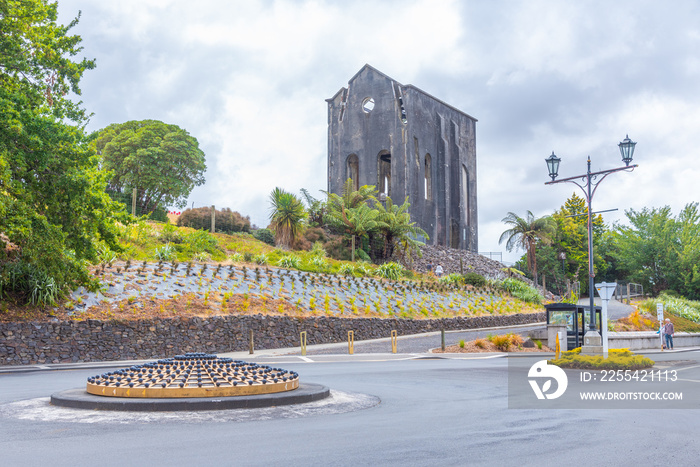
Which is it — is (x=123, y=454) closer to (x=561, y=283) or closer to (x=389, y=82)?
(x=389, y=82)

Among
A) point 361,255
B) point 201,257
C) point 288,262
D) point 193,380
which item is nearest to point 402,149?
point 361,255

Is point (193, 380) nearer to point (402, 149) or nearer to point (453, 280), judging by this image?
point (453, 280)

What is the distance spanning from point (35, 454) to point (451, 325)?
25874mm

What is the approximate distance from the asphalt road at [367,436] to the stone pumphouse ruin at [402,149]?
144ft

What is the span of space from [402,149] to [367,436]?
152 ft

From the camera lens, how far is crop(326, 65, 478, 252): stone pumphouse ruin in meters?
51.4

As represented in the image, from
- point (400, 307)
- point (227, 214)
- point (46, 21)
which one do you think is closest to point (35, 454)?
point (46, 21)

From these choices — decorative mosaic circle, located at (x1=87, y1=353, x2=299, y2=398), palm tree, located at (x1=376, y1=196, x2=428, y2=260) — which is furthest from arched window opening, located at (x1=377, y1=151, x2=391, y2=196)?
decorative mosaic circle, located at (x1=87, y1=353, x2=299, y2=398)

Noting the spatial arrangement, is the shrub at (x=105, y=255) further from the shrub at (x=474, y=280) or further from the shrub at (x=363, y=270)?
the shrub at (x=474, y=280)

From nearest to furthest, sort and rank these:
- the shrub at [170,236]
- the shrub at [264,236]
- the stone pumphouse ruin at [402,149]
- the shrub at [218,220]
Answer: the shrub at [170,236]
the shrub at [218,220]
the shrub at [264,236]
the stone pumphouse ruin at [402,149]

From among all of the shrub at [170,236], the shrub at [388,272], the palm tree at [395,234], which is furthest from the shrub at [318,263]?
the palm tree at [395,234]

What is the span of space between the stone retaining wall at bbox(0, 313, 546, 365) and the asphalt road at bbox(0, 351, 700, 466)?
8.69 m

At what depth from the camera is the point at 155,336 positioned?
18766 millimetres

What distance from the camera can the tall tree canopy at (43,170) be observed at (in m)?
15.5
